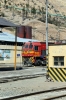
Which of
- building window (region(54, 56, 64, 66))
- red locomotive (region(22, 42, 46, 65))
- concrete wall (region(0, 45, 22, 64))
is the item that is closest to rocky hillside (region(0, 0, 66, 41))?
red locomotive (region(22, 42, 46, 65))

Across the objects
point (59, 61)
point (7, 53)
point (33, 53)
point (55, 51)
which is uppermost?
point (55, 51)

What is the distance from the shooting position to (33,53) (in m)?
45.2

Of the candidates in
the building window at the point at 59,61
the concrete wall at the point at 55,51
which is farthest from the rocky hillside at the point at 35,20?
the building window at the point at 59,61

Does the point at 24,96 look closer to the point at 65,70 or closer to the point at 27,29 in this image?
the point at 65,70

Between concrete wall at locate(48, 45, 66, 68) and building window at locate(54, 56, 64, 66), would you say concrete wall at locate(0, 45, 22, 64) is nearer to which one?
concrete wall at locate(48, 45, 66, 68)

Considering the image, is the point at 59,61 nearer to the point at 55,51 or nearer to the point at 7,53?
the point at 55,51

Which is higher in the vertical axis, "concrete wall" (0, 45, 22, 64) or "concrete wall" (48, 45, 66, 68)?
"concrete wall" (48, 45, 66, 68)

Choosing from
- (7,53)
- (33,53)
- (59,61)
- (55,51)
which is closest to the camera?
(59,61)

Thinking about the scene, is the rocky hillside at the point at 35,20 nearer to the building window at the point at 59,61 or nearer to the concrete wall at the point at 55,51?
the concrete wall at the point at 55,51

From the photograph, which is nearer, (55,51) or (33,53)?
(55,51)

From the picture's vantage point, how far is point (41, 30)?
87.0 metres

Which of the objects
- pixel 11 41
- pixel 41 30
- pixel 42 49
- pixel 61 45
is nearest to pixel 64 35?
pixel 41 30

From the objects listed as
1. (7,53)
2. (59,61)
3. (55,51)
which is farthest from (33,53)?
(59,61)

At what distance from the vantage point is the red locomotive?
45344 mm
